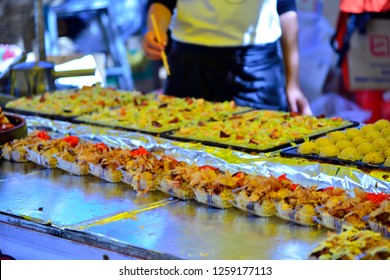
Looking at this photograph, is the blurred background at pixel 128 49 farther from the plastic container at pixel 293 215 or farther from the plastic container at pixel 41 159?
the plastic container at pixel 293 215

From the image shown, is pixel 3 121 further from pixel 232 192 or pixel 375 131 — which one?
pixel 375 131

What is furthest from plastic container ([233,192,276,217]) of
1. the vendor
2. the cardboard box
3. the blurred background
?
the cardboard box

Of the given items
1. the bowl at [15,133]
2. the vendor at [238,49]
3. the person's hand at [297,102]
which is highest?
the vendor at [238,49]

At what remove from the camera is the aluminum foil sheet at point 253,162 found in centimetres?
234

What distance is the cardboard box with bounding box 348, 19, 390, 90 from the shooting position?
4.90 metres

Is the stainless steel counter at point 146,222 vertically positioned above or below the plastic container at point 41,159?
below

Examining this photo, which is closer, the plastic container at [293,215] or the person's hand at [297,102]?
the plastic container at [293,215]

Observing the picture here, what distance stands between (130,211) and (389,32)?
3281mm

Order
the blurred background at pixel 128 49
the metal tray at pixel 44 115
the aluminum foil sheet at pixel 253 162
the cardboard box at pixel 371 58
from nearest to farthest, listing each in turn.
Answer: the aluminum foil sheet at pixel 253 162, the metal tray at pixel 44 115, the blurred background at pixel 128 49, the cardboard box at pixel 371 58

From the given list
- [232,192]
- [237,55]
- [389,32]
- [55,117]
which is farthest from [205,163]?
[389,32]

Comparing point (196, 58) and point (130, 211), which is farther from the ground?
point (196, 58)

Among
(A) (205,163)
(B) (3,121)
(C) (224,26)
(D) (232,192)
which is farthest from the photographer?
(C) (224,26)

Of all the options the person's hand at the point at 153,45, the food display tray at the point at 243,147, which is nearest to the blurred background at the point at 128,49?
the person's hand at the point at 153,45

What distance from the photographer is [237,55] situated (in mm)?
3936
